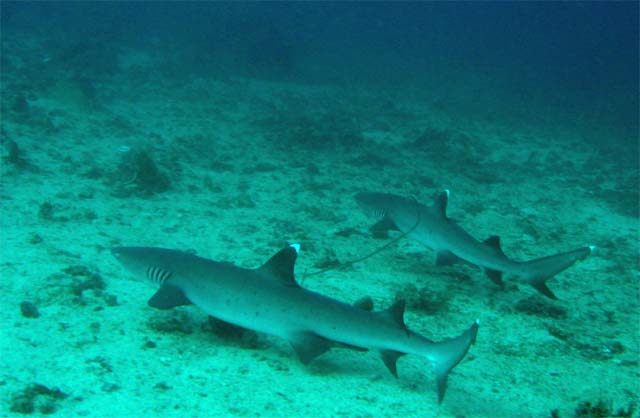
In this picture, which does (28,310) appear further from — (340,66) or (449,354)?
(340,66)

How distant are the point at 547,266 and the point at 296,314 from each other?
3.32 metres

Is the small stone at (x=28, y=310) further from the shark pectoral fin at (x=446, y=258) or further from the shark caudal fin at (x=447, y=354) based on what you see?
the shark pectoral fin at (x=446, y=258)

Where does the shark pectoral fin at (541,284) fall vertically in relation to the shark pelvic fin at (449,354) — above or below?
above

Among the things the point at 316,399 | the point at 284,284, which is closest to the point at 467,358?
the point at 316,399

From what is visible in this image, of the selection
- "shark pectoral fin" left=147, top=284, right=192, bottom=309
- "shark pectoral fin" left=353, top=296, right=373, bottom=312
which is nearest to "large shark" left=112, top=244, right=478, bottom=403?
"shark pectoral fin" left=147, top=284, right=192, bottom=309

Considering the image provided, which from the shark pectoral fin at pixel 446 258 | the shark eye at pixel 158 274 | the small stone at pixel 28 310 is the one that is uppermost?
the shark pectoral fin at pixel 446 258

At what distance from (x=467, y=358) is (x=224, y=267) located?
2.67 meters

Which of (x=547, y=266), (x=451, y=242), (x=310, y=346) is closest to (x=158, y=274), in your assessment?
(x=310, y=346)

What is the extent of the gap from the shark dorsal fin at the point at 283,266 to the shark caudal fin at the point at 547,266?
3.20 m

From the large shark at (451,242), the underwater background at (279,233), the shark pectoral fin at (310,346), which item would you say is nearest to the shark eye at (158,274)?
the underwater background at (279,233)

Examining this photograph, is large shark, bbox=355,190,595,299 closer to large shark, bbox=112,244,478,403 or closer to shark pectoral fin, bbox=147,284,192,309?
large shark, bbox=112,244,478,403

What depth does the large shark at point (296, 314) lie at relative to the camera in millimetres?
3805

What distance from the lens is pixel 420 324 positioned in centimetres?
538

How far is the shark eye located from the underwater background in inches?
18.1
